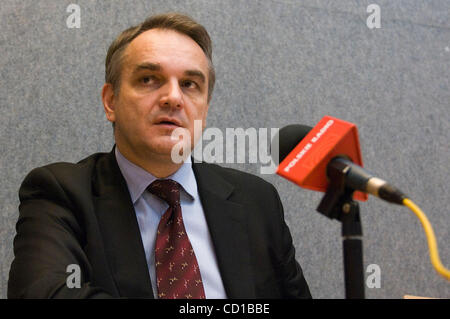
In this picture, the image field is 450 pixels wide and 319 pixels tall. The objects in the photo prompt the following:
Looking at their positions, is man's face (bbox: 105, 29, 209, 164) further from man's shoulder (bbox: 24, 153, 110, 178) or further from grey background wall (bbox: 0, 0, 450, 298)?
grey background wall (bbox: 0, 0, 450, 298)

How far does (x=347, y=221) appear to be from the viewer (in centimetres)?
68

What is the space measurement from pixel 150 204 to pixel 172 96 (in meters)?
0.23

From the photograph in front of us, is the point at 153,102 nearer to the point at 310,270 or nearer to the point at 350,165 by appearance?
the point at 350,165

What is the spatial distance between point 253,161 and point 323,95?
330 mm

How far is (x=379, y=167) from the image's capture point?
1676 mm

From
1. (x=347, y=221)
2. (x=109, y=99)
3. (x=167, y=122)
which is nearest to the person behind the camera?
(x=347, y=221)

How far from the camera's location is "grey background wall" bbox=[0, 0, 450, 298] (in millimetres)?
1403

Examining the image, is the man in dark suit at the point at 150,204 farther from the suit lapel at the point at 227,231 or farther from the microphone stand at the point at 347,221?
the microphone stand at the point at 347,221

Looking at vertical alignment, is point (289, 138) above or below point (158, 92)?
below

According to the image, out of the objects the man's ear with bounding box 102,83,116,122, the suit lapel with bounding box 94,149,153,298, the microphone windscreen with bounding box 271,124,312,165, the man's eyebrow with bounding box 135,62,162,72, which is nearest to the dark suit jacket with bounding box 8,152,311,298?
the suit lapel with bounding box 94,149,153,298

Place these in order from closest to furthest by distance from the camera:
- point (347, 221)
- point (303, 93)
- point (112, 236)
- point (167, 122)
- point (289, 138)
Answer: point (347, 221)
point (289, 138)
point (112, 236)
point (167, 122)
point (303, 93)

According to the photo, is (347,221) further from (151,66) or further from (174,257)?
(151,66)

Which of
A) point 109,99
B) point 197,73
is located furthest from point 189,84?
point 109,99
